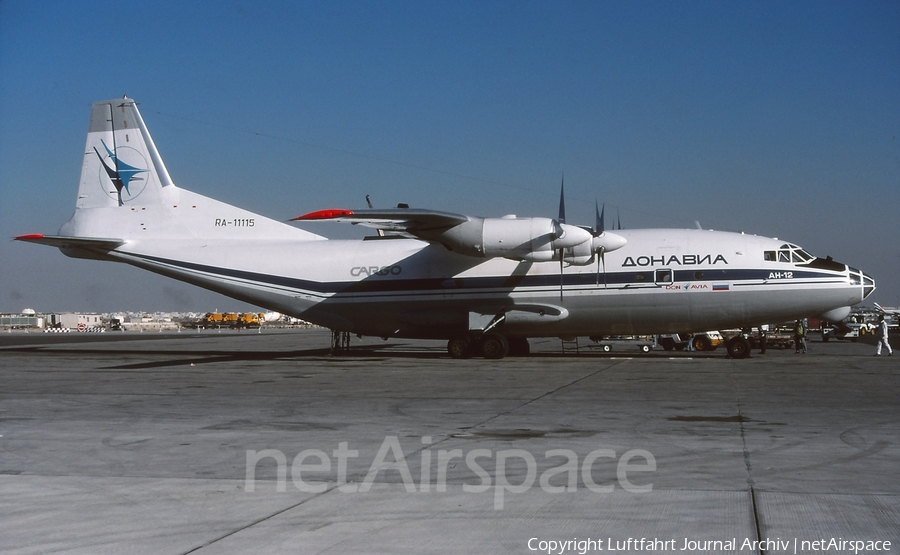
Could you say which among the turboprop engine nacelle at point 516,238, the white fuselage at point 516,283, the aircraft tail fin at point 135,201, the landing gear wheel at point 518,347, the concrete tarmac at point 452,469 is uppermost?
the aircraft tail fin at point 135,201

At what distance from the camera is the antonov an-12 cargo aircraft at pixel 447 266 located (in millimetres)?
25641

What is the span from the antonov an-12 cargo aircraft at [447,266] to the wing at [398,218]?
0.22 feet

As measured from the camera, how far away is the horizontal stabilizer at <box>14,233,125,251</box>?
1090 inches

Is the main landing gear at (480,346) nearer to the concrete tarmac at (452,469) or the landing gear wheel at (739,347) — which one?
the landing gear wheel at (739,347)

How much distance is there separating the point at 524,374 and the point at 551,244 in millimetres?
6273

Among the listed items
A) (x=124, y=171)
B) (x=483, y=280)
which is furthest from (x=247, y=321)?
(x=483, y=280)

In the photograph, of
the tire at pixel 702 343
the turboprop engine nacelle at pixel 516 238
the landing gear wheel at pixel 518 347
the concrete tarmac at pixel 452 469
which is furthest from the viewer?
the tire at pixel 702 343

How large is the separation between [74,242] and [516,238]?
1639cm

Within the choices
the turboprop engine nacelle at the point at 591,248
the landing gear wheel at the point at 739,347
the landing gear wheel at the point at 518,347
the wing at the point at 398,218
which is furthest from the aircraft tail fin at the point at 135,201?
the landing gear wheel at the point at 739,347

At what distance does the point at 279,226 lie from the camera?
30844mm

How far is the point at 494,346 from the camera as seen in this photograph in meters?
27.8

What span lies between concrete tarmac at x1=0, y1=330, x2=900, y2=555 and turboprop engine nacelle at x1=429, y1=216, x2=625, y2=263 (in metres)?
8.82

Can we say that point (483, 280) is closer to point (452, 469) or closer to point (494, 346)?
point (494, 346)

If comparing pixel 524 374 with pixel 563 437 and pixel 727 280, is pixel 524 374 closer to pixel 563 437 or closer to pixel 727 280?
pixel 727 280
